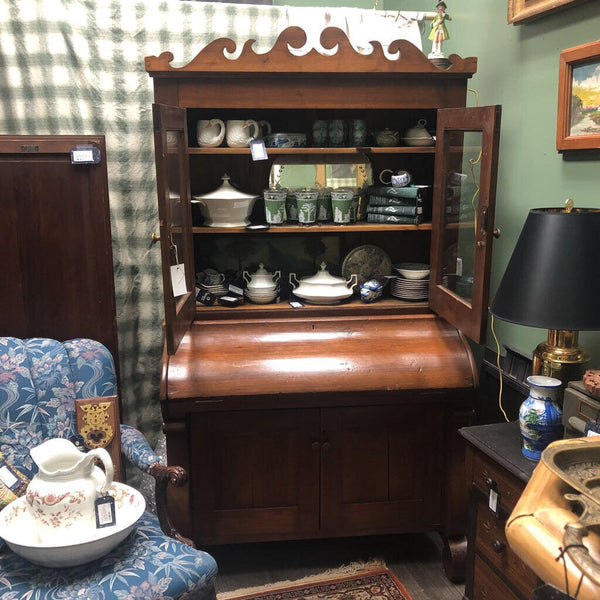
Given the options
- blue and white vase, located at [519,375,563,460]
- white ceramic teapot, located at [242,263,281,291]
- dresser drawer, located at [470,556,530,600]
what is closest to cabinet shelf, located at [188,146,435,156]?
white ceramic teapot, located at [242,263,281,291]

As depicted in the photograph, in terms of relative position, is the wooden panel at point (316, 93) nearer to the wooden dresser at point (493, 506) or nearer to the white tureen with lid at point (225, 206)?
the white tureen with lid at point (225, 206)

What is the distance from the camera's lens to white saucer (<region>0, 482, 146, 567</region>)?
4.84ft

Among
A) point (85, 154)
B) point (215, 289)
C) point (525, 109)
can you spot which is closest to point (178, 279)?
point (215, 289)

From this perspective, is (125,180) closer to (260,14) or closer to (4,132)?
(4,132)

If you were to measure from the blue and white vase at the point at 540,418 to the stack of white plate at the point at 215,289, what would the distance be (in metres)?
1.21

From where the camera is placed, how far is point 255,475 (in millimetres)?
2180

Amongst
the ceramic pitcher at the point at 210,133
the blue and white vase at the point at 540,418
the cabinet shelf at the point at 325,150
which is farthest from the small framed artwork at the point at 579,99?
the ceramic pitcher at the point at 210,133

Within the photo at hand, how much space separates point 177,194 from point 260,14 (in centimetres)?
108

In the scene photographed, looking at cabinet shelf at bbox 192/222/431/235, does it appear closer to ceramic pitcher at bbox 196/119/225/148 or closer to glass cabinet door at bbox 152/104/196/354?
glass cabinet door at bbox 152/104/196/354

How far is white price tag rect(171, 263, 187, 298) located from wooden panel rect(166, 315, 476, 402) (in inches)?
10.1

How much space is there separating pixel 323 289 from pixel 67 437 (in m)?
1.03

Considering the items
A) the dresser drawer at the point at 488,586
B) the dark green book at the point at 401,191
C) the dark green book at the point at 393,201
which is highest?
the dark green book at the point at 401,191

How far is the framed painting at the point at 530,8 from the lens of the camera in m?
1.86

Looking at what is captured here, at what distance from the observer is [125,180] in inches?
107
